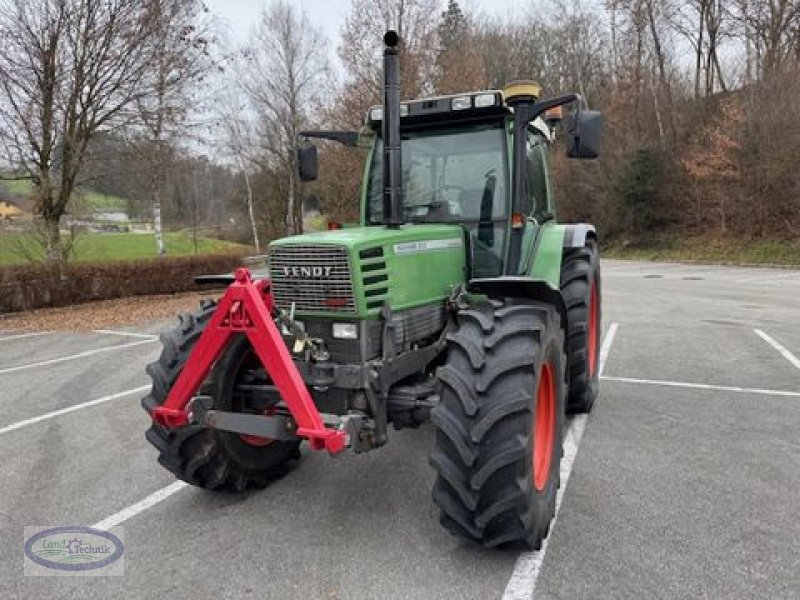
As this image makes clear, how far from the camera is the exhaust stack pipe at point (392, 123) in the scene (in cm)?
333

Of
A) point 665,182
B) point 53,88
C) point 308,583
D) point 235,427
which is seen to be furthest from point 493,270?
point 665,182

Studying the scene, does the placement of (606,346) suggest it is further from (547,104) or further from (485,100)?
(485,100)

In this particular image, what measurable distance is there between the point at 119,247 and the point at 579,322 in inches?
1258

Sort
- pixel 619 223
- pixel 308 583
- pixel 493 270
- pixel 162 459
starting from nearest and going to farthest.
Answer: pixel 308 583, pixel 162 459, pixel 493 270, pixel 619 223

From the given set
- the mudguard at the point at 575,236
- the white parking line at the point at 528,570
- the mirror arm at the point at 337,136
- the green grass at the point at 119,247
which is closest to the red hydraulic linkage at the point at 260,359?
the white parking line at the point at 528,570

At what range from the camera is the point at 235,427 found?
303 centimetres

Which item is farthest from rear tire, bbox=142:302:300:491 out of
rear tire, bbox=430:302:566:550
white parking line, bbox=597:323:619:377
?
white parking line, bbox=597:323:619:377

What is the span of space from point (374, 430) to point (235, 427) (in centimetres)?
69

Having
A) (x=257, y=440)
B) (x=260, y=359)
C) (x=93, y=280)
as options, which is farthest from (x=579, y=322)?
(x=93, y=280)

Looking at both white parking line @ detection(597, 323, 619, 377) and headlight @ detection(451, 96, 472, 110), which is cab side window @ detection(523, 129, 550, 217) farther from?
white parking line @ detection(597, 323, 619, 377)

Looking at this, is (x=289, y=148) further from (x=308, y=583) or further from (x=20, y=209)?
(x=308, y=583)

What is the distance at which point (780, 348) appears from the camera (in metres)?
7.55

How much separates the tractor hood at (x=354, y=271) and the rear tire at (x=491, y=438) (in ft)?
1.64

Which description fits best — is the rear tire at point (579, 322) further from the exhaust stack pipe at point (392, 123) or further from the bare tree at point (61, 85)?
the bare tree at point (61, 85)
